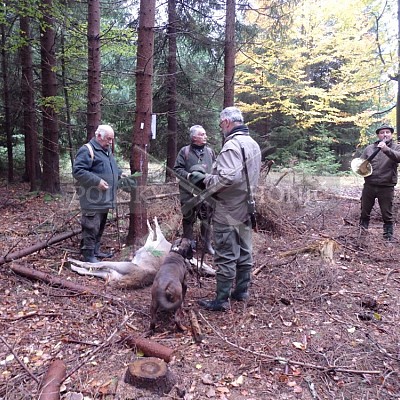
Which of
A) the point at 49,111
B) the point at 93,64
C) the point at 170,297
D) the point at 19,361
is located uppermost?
the point at 93,64

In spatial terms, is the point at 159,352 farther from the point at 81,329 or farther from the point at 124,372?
the point at 81,329

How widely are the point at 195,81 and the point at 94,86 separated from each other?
607cm

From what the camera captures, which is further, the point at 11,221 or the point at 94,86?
the point at 11,221

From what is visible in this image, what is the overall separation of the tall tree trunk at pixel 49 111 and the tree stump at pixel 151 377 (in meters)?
8.52

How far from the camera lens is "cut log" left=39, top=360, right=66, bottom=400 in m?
2.44

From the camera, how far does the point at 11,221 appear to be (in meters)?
7.84

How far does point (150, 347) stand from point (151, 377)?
524 mm

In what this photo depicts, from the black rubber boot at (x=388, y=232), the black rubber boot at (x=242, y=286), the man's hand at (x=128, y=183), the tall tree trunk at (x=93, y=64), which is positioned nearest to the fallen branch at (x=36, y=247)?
the man's hand at (x=128, y=183)

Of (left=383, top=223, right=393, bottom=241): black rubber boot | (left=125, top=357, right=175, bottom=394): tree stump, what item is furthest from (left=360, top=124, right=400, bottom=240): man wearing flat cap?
(left=125, top=357, right=175, bottom=394): tree stump

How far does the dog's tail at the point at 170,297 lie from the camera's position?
329 cm

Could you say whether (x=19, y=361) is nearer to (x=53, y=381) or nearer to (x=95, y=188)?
(x=53, y=381)

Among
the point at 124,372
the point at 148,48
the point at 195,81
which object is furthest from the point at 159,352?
the point at 195,81

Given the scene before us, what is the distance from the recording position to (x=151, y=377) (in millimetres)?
2527

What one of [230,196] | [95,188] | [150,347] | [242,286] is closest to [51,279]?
[95,188]
